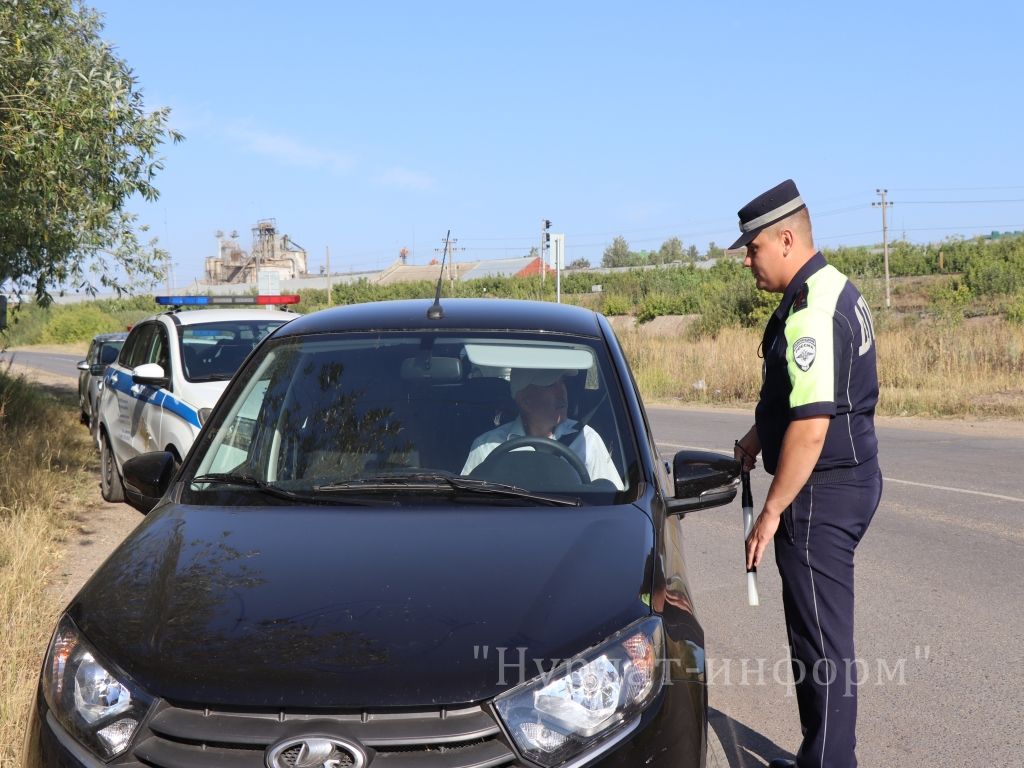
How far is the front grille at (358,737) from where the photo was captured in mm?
2236

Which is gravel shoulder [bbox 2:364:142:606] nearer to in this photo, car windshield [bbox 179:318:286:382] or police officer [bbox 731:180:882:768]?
car windshield [bbox 179:318:286:382]

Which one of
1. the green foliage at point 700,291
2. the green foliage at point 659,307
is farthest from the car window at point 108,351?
the green foliage at point 659,307

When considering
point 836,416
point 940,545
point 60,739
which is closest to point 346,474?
point 60,739

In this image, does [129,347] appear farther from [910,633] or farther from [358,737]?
[358,737]

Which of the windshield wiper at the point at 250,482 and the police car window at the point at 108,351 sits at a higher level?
the police car window at the point at 108,351

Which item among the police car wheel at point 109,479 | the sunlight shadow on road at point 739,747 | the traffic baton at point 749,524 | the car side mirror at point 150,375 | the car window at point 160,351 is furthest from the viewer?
the police car wheel at point 109,479

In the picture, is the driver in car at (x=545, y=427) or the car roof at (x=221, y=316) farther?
the car roof at (x=221, y=316)

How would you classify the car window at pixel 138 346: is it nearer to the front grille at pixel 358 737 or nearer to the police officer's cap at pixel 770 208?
the police officer's cap at pixel 770 208

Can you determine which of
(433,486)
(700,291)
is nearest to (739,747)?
(433,486)

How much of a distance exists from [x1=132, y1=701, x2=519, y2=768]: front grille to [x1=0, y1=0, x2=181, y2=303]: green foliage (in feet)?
21.2

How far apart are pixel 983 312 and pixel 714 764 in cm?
3869

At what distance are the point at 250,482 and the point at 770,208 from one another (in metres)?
1.96

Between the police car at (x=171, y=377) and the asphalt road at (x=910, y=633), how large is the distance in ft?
12.4

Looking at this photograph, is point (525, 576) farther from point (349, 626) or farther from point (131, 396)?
point (131, 396)
